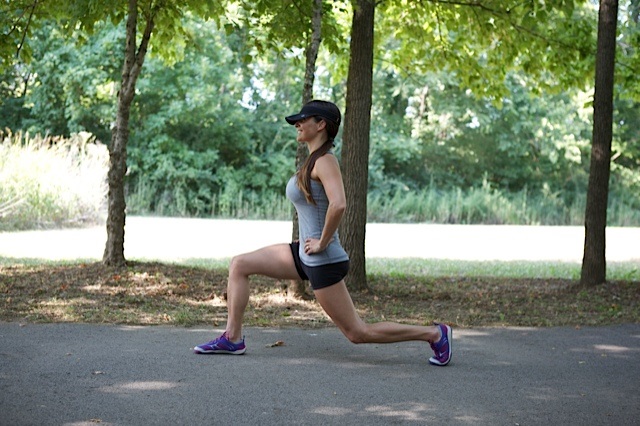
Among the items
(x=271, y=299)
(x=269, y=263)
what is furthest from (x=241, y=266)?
(x=271, y=299)

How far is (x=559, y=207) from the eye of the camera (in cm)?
3569

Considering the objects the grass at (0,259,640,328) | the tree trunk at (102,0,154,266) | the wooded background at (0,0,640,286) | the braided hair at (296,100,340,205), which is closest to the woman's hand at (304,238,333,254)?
the braided hair at (296,100,340,205)

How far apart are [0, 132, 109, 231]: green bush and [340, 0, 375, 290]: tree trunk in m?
11.7

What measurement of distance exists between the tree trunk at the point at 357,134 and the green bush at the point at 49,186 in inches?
462

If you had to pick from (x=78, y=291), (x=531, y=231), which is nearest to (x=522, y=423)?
(x=78, y=291)

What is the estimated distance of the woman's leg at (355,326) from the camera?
605 centimetres

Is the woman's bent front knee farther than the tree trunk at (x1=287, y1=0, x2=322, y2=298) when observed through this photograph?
No

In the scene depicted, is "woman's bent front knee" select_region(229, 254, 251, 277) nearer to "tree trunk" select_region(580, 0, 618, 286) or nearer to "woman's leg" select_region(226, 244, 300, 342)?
"woman's leg" select_region(226, 244, 300, 342)

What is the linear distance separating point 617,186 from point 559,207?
11.3 ft

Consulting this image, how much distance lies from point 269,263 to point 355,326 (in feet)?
2.46

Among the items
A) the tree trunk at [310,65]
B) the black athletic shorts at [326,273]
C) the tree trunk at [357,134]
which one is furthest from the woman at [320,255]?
the tree trunk at [357,134]

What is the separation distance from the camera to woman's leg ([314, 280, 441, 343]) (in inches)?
238

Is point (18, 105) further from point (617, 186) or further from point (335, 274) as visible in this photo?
point (335, 274)

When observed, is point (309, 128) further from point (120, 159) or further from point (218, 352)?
point (120, 159)
